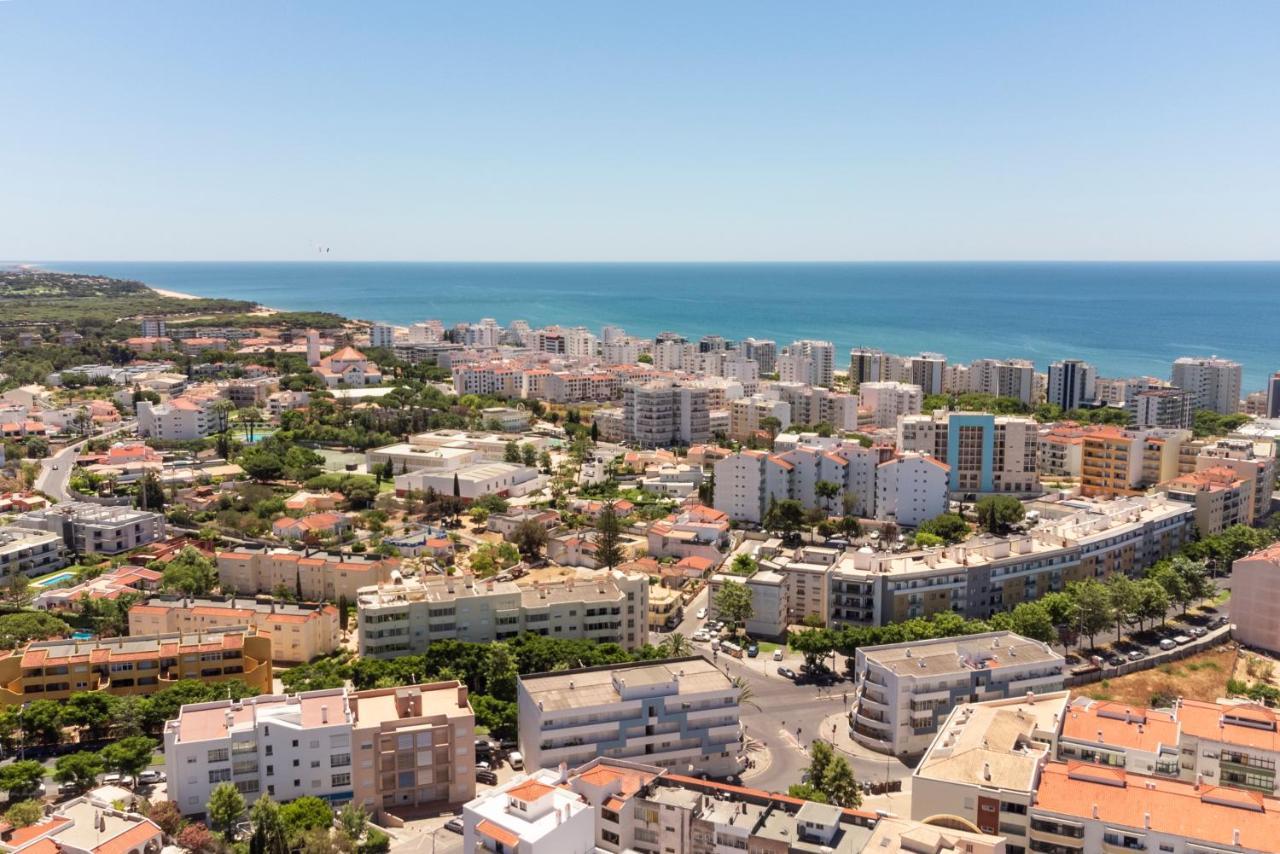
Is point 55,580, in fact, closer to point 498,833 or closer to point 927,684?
point 498,833

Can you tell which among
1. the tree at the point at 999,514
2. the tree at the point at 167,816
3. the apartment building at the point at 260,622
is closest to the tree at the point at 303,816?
the tree at the point at 167,816

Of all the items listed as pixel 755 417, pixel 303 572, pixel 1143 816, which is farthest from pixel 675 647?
pixel 755 417

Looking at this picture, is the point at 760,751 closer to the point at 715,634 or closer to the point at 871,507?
the point at 715,634

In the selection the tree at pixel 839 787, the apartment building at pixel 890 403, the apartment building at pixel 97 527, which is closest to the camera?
the tree at pixel 839 787

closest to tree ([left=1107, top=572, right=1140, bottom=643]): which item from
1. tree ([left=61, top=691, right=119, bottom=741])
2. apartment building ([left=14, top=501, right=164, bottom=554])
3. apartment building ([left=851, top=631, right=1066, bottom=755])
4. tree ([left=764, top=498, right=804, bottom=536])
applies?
apartment building ([left=851, top=631, right=1066, bottom=755])

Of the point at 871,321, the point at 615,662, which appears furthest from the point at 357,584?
the point at 871,321

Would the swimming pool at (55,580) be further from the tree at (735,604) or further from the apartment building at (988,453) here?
the apartment building at (988,453)
